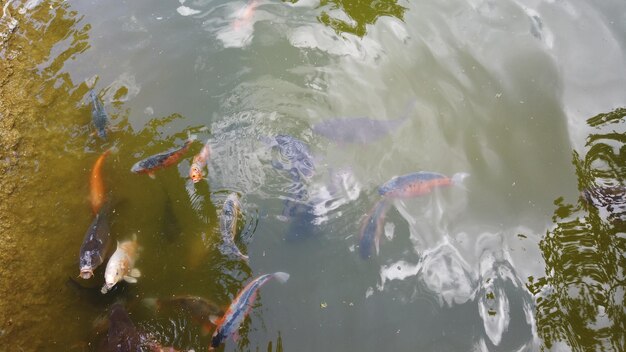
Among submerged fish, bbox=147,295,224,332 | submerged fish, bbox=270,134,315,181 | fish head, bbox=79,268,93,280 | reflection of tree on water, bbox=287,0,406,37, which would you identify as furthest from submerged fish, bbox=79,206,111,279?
reflection of tree on water, bbox=287,0,406,37

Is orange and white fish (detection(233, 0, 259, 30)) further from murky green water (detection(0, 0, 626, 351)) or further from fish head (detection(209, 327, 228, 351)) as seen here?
fish head (detection(209, 327, 228, 351))

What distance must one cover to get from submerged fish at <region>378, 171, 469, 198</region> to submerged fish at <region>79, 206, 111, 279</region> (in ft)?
8.92

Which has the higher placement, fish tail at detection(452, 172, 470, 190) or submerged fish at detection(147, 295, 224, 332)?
fish tail at detection(452, 172, 470, 190)

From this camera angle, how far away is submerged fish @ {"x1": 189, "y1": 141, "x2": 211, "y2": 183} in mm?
→ 4539

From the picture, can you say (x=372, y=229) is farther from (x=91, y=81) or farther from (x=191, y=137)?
(x=91, y=81)

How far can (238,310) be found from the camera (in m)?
3.74

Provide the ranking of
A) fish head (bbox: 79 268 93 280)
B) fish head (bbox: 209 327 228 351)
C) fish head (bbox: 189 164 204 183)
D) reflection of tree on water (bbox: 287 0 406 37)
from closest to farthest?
fish head (bbox: 209 327 228 351) → fish head (bbox: 79 268 93 280) → fish head (bbox: 189 164 204 183) → reflection of tree on water (bbox: 287 0 406 37)

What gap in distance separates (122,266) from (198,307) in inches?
31.8

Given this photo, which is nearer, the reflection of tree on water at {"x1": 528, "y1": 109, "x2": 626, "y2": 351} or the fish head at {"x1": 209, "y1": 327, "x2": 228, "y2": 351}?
the reflection of tree on water at {"x1": 528, "y1": 109, "x2": 626, "y2": 351}

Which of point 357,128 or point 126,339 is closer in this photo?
point 126,339

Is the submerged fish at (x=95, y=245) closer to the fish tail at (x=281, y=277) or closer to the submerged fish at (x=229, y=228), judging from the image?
the submerged fish at (x=229, y=228)

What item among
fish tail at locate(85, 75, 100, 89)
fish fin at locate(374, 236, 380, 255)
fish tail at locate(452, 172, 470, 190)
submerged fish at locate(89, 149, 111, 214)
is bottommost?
fish fin at locate(374, 236, 380, 255)

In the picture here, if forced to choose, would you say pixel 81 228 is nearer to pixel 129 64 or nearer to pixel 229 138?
pixel 229 138

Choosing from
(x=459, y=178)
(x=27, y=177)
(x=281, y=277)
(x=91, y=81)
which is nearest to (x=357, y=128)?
(x=459, y=178)
